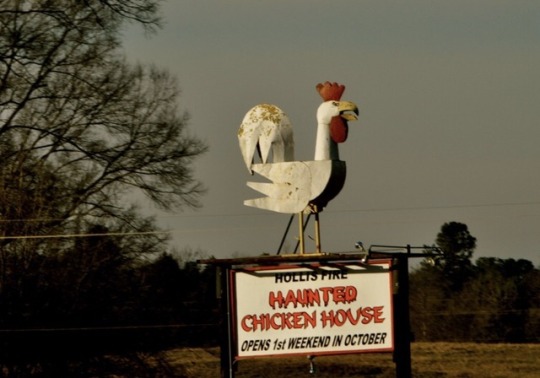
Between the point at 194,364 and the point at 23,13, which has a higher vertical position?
the point at 23,13

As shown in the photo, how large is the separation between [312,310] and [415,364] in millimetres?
18343

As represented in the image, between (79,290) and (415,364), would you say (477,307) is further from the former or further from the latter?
(79,290)

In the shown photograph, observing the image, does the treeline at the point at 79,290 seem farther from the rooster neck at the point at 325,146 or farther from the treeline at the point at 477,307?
the rooster neck at the point at 325,146

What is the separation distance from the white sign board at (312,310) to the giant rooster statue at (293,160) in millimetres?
549

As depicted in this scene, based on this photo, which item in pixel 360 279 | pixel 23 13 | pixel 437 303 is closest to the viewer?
pixel 360 279

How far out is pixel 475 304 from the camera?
47406mm

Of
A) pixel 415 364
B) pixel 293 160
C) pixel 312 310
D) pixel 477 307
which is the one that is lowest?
pixel 415 364

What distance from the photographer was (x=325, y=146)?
2403 cm

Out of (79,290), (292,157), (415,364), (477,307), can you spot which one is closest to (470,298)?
(477,307)

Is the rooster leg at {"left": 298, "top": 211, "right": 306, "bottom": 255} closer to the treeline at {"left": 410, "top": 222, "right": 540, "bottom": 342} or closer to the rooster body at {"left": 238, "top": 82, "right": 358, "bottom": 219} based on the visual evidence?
the rooster body at {"left": 238, "top": 82, "right": 358, "bottom": 219}

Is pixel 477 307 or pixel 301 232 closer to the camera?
pixel 301 232

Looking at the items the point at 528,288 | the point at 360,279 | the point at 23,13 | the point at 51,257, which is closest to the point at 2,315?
the point at 51,257

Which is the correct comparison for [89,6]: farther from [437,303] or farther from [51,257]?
[437,303]

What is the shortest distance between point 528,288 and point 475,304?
1993 millimetres
